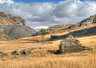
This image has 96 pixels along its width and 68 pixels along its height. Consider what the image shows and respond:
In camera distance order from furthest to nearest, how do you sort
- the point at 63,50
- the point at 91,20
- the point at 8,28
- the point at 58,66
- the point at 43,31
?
the point at 91,20
the point at 8,28
the point at 43,31
the point at 63,50
the point at 58,66

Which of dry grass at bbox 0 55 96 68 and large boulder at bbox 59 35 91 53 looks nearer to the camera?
→ dry grass at bbox 0 55 96 68

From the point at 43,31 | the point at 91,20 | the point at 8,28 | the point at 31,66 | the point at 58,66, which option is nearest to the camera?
the point at 58,66

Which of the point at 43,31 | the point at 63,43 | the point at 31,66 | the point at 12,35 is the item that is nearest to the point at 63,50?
the point at 63,43

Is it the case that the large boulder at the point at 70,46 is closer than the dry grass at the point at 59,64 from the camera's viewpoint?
No

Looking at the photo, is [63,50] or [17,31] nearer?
[63,50]

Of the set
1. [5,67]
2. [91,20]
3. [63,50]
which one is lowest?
[63,50]

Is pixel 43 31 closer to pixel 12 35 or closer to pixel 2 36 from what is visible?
pixel 2 36

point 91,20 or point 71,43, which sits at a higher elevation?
point 91,20

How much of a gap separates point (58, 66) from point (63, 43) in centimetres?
1995

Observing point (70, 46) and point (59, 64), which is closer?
point (59, 64)

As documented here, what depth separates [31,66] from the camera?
20.3 ft

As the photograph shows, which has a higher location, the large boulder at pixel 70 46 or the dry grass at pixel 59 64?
the dry grass at pixel 59 64

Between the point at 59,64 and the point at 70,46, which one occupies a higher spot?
the point at 59,64

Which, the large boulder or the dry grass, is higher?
the dry grass
